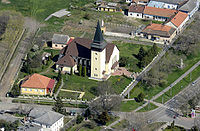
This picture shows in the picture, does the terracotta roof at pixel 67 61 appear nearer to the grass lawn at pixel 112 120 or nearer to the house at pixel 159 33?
the grass lawn at pixel 112 120

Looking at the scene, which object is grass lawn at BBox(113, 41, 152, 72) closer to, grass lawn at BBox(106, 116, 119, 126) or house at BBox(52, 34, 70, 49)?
house at BBox(52, 34, 70, 49)

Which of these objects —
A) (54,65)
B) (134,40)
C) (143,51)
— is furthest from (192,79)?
(54,65)

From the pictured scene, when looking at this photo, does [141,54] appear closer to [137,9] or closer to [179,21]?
[179,21]

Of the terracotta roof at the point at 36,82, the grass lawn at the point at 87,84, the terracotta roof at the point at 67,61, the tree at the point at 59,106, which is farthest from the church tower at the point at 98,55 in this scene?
the tree at the point at 59,106

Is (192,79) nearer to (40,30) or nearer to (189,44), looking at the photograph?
(189,44)

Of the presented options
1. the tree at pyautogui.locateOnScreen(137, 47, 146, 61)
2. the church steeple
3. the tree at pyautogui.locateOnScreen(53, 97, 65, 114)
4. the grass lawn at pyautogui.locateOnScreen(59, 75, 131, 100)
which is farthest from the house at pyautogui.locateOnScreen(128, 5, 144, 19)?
the tree at pyautogui.locateOnScreen(53, 97, 65, 114)

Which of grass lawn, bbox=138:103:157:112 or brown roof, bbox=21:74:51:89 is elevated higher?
brown roof, bbox=21:74:51:89

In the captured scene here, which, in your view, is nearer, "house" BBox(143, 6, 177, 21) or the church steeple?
the church steeple

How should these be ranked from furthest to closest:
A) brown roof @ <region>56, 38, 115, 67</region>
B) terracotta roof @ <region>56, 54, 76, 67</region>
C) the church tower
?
terracotta roof @ <region>56, 54, 76, 67</region> → brown roof @ <region>56, 38, 115, 67</region> → the church tower
